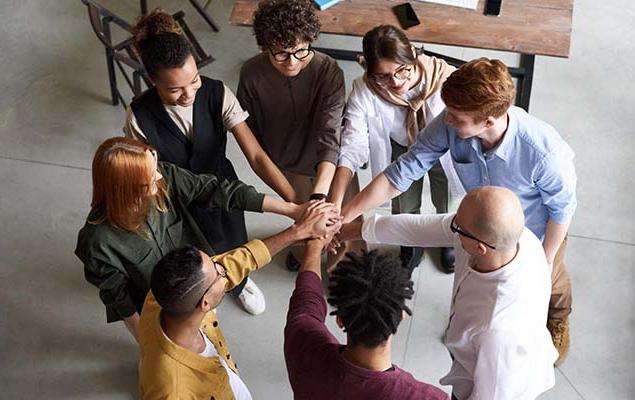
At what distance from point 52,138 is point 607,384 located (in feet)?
10.3

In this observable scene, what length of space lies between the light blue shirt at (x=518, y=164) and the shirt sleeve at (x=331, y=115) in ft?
0.80

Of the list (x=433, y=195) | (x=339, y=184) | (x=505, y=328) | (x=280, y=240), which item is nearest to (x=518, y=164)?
(x=505, y=328)

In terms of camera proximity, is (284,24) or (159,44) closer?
(159,44)

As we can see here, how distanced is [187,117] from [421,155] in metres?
0.86

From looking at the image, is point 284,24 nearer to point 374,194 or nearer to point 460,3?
point 374,194

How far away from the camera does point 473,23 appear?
3703 mm

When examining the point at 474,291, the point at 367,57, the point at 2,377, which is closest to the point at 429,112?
the point at 367,57

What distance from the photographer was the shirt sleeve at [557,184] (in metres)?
2.55

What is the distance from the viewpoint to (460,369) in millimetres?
2520

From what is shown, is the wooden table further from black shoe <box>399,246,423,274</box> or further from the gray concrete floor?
black shoe <box>399,246,423,274</box>

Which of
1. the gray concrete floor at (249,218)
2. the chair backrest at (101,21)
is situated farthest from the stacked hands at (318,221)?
the chair backrest at (101,21)

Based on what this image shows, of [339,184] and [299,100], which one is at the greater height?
[299,100]

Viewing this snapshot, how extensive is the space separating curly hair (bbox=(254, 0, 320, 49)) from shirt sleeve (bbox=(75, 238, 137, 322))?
93 cm

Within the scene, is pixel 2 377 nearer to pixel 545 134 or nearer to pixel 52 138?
pixel 52 138
